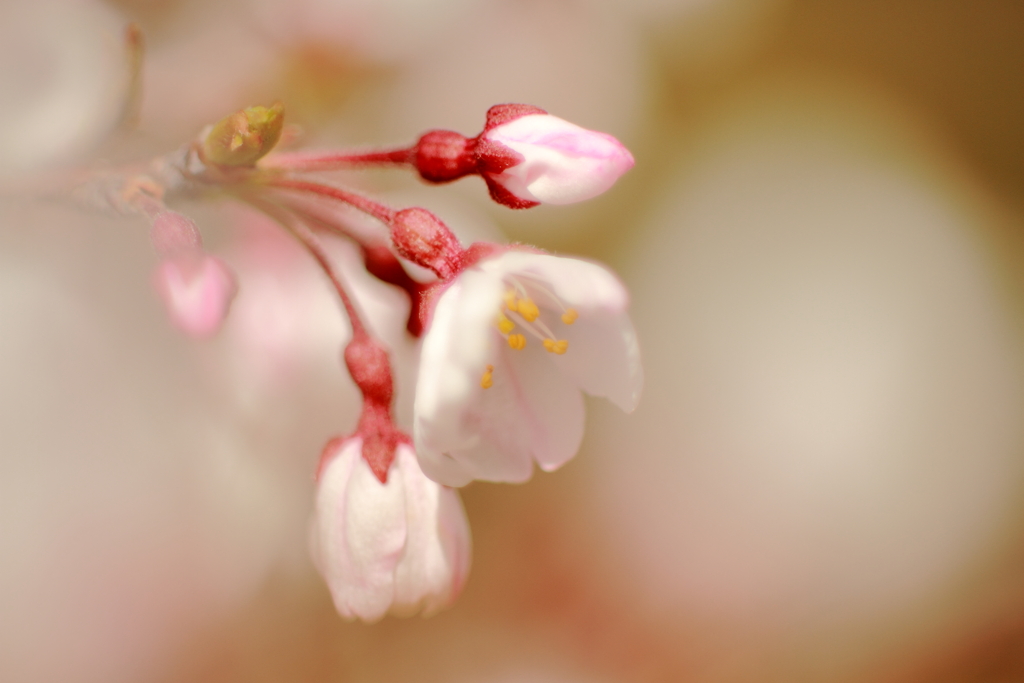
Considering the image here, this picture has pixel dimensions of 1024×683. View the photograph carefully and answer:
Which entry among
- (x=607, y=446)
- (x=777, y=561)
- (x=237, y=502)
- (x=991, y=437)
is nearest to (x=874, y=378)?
(x=991, y=437)

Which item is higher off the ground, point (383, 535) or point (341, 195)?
point (341, 195)

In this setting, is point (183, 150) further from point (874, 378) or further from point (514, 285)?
point (874, 378)

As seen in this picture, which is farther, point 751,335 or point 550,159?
point 751,335

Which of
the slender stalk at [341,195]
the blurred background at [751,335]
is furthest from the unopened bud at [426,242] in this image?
the blurred background at [751,335]

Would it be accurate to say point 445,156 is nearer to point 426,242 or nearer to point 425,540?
point 426,242

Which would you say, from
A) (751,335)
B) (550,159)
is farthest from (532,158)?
(751,335)
